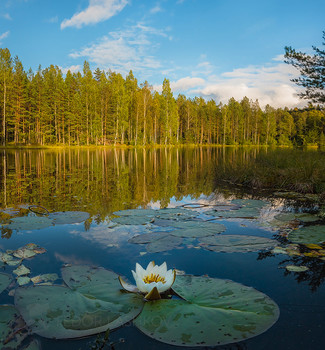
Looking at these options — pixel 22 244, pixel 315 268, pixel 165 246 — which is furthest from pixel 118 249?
pixel 315 268

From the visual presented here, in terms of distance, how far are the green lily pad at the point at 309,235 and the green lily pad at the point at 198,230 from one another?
952 mm

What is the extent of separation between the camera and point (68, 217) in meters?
4.64

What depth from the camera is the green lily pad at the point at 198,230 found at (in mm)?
3664

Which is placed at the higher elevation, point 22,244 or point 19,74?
point 19,74

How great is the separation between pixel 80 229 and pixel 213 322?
2905 mm

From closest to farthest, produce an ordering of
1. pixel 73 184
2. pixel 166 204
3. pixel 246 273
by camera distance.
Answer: pixel 246 273 → pixel 166 204 → pixel 73 184

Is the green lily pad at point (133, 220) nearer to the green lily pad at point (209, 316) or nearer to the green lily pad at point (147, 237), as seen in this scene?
the green lily pad at point (147, 237)

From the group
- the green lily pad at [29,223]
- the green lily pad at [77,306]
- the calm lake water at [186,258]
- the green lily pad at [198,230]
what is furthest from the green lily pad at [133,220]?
the green lily pad at [77,306]

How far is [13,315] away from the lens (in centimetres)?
182

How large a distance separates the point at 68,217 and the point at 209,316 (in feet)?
11.5

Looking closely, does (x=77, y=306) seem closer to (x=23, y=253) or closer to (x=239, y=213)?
(x=23, y=253)

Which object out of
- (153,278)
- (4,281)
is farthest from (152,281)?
(4,281)

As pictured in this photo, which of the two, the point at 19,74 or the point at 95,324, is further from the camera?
the point at 19,74

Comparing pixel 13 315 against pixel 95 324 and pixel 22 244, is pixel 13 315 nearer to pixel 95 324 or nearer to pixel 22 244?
pixel 95 324
